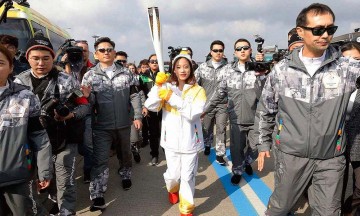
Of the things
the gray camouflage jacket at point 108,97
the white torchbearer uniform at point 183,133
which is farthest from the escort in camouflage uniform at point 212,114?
the gray camouflage jacket at point 108,97

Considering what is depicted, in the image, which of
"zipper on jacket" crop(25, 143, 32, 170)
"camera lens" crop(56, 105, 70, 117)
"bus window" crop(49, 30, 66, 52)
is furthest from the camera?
"bus window" crop(49, 30, 66, 52)

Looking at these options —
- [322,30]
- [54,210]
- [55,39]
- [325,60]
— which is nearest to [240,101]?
[325,60]

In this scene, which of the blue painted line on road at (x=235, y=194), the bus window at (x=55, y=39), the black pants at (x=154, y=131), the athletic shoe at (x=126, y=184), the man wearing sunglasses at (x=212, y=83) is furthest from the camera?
the bus window at (x=55, y=39)

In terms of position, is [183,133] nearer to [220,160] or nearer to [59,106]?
[59,106]

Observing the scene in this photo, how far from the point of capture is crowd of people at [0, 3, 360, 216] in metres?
2.45

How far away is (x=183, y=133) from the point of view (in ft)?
11.9

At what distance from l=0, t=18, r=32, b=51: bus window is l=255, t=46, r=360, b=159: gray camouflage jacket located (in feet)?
23.4

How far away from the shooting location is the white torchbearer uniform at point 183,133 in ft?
11.7

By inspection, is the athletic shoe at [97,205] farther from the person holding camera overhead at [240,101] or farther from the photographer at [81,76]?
the person holding camera overhead at [240,101]

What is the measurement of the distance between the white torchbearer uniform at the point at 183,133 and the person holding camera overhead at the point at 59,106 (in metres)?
0.90

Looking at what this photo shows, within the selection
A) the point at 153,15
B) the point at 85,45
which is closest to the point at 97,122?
the point at 153,15

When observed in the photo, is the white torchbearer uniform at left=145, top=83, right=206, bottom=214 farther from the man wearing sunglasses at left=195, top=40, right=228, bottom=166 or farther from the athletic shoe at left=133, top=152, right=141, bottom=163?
the athletic shoe at left=133, top=152, right=141, bottom=163

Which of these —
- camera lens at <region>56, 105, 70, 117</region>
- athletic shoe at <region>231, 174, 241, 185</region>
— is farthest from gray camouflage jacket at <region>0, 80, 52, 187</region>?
athletic shoe at <region>231, 174, 241, 185</region>

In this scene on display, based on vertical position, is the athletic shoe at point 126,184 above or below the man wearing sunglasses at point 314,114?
below
